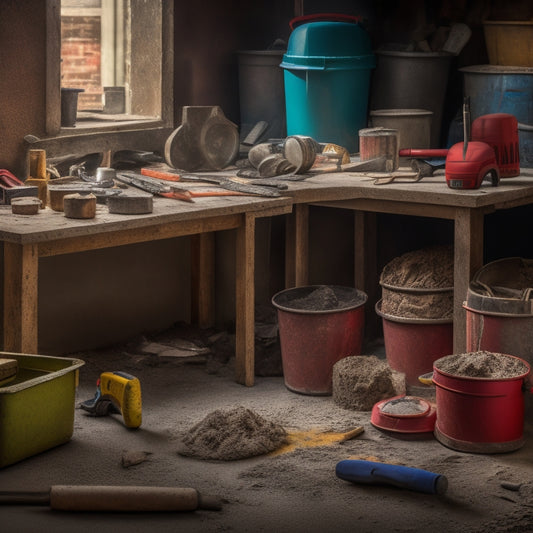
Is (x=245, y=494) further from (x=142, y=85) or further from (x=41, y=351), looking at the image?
(x=142, y=85)

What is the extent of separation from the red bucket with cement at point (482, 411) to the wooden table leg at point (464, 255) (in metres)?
0.57

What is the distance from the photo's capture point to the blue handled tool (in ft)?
13.9

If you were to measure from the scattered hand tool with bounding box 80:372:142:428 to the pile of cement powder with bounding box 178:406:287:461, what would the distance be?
0.27 meters

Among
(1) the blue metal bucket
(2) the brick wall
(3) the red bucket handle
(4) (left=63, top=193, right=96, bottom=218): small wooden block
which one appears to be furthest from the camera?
(2) the brick wall

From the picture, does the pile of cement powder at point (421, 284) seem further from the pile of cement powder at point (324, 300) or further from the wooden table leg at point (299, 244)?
the wooden table leg at point (299, 244)

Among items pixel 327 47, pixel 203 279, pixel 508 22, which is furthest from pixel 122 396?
pixel 508 22

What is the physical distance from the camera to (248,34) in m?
6.97

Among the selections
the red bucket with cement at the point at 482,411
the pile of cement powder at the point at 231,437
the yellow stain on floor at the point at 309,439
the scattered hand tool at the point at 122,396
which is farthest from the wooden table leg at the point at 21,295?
the red bucket with cement at the point at 482,411

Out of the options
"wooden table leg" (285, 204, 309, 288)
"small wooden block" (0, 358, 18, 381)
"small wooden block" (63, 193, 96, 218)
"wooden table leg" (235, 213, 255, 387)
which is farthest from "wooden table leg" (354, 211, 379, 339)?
"small wooden block" (0, 358, 18, 381)

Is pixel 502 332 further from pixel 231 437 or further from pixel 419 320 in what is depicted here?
pixel 231 437

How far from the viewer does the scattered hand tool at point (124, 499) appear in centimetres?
407

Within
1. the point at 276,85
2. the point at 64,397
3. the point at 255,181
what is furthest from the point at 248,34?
the point at 64,397

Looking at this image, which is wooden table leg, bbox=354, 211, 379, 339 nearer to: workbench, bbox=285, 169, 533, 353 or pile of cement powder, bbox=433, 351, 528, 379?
workbench, bbox=285, 169, 533, 353

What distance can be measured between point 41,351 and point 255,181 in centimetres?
155
